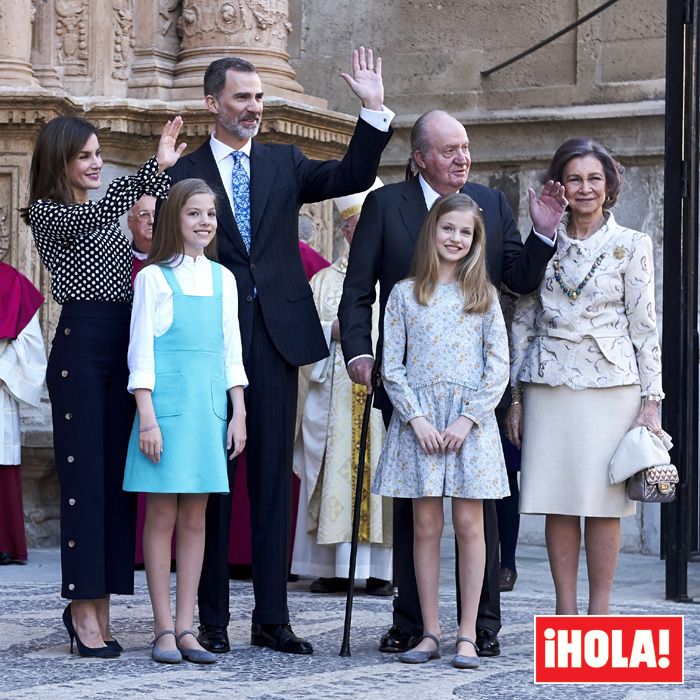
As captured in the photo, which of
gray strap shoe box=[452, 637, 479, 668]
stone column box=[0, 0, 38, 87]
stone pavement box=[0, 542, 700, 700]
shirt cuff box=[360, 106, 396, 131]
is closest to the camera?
stone pavement box=[0, 542, 700, 700]

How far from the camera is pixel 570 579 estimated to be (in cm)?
577

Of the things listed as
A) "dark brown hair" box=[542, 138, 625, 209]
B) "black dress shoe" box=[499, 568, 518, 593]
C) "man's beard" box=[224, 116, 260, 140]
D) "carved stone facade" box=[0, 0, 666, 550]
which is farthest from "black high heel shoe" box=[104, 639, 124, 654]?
"carved stone facade" box=[0, 0, 666, 550]

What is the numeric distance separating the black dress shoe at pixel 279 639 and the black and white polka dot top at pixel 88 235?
3.82 ft

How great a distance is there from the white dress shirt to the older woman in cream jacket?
38.4 inches

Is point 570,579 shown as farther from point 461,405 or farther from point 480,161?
point 480,161

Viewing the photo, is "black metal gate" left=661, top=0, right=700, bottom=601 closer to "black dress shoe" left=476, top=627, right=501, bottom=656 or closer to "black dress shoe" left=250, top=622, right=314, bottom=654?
"black dress shoe" left=476, top=627, right=501, bottom=656

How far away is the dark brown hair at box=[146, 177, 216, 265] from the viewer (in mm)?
5527

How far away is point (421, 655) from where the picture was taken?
5.36 metres

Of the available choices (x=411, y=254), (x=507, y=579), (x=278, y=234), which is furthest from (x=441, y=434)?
(x=507, y=579)

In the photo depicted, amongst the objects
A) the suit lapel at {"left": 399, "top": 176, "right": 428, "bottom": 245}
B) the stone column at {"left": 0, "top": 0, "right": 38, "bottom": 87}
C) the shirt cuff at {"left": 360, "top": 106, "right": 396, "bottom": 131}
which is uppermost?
the stone column at {"left": 0, "top": 0, "right": 38, "bottom": 87}

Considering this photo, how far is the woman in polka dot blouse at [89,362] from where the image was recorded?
215 inches

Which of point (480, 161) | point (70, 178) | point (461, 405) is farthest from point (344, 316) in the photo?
point (480, 161)

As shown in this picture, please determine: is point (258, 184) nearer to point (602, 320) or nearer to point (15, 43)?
point (602, 320)

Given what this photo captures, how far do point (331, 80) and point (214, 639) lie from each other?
6.19 meters
